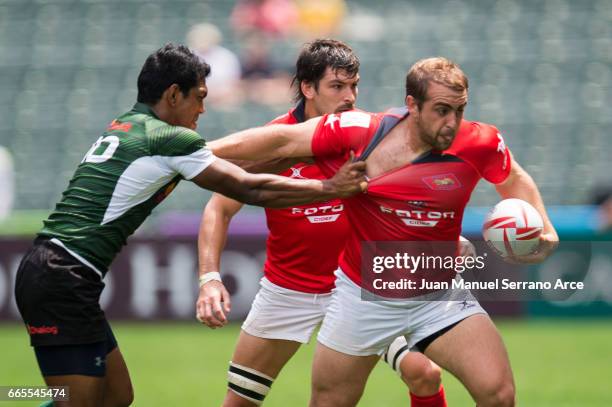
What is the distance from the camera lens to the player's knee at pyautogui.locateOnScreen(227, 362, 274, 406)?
7.06 metres

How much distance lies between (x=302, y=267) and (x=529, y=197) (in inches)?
65.3

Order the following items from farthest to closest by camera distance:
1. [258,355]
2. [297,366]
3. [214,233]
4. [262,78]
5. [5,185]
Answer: [262,78] → [5,185] → [297,366] → [258,355] → [214,233]

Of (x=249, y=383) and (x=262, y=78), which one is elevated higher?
(x=262, y=78)

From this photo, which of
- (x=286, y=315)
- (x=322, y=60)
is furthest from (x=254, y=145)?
(x=286, y=315)

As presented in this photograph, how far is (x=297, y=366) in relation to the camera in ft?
39.0

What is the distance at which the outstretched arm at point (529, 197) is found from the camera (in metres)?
6.31

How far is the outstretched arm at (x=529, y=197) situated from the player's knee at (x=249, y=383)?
1.87 m

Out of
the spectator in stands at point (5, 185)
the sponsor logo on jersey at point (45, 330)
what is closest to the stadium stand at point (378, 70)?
the spectator in stands at point (5, 185)

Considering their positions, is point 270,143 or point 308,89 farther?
point 308,89

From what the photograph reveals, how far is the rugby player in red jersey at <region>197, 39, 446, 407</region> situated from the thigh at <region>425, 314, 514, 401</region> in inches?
40.4

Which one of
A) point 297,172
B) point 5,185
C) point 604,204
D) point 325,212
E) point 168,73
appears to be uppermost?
point 168,73

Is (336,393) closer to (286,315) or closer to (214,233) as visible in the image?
(286,315)

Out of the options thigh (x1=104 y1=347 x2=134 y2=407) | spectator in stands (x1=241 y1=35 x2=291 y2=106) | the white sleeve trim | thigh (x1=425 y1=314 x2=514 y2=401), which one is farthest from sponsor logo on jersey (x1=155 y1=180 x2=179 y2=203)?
spectator in stands (x1=241 y1=35 x2=291 y2=106)

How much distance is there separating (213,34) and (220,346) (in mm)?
5227
